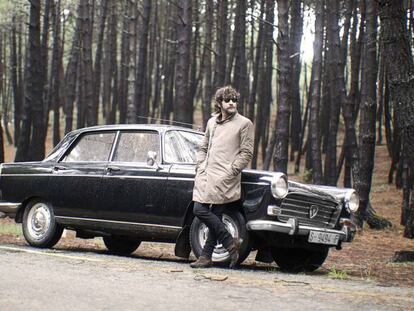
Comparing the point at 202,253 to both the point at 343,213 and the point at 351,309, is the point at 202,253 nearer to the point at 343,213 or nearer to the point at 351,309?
the point at 343,213

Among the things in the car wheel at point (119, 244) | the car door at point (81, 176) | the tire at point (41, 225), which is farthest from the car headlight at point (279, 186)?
the tire at point (41, 225)

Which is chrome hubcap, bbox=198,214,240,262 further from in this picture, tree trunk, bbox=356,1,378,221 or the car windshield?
tree trunk, bbox=356,1,378,221

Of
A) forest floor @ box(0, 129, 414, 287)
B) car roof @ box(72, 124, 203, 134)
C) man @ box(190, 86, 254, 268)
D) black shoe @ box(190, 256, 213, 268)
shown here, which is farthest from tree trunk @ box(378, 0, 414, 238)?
black shoe @ box(190, 256, 213, 268)

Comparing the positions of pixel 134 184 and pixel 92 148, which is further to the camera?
pixel 92 148

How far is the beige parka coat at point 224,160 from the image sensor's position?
7.96m

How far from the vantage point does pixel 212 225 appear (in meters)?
7.93

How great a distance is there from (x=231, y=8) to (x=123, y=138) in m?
26.0

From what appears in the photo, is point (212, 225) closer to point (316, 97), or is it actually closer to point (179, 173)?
point (179, 173)

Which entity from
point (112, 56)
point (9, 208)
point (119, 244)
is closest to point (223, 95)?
point (119, 244)

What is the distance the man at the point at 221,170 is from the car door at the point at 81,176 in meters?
2.00

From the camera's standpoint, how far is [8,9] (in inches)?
1420

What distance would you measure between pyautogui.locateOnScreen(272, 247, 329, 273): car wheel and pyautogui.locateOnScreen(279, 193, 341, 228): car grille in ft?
1.44

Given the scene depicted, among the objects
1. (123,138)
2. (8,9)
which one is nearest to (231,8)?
(8,9)

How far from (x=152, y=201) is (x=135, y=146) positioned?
95cm
